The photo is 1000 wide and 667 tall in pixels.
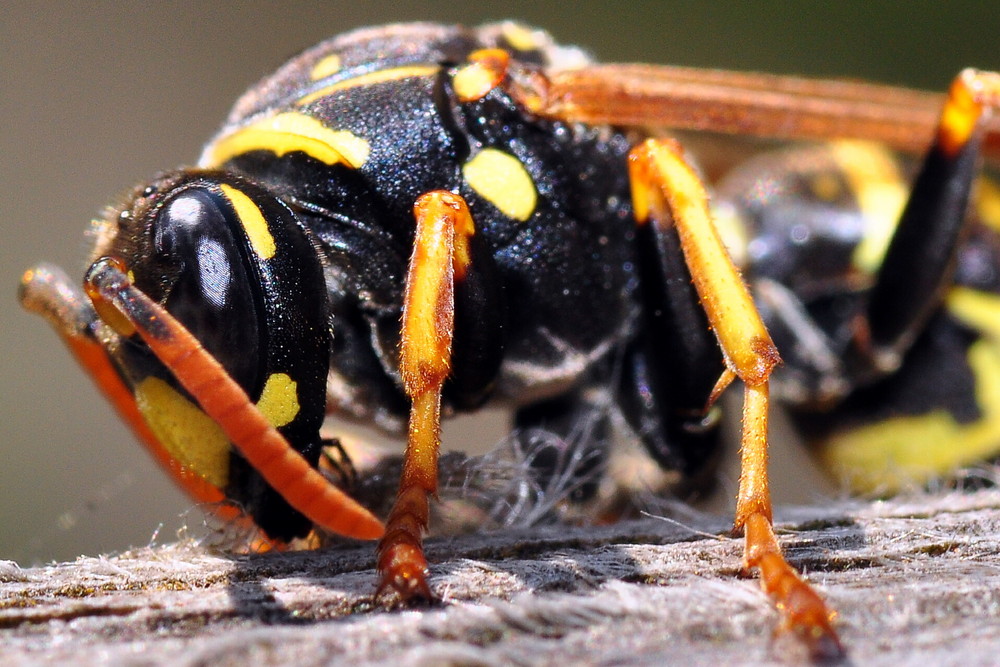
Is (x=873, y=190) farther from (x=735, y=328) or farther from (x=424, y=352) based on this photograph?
(x=424, y=352)

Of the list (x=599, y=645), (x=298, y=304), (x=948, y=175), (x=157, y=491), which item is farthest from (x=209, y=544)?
(x=157, y=491)

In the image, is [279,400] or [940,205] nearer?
[279,400]

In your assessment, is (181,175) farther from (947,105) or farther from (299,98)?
(947,105)

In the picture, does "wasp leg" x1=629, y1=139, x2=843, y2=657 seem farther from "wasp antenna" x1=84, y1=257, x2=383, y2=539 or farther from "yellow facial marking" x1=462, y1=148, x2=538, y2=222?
"wasp antenna" x1=84, y1=257, x2=383, y2=539

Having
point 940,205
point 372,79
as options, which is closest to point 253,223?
point 372,79

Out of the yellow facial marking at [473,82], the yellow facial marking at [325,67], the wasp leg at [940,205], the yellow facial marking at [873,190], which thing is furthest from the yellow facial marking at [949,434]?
the yellow facial marking at [325,67]

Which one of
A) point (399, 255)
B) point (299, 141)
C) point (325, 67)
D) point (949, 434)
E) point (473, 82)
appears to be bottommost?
point (949, 434)

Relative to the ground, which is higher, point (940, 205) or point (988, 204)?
point (940, 205)
